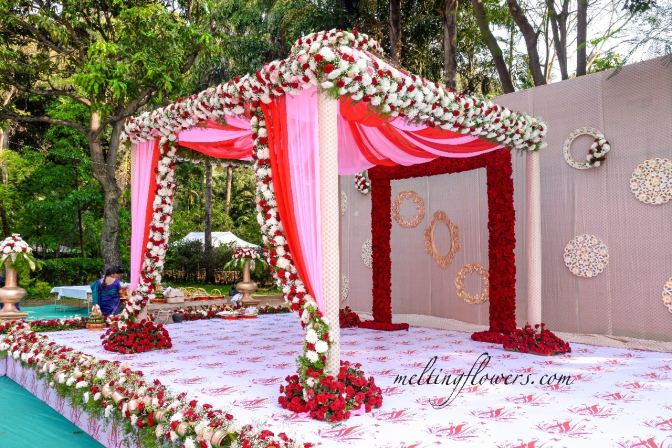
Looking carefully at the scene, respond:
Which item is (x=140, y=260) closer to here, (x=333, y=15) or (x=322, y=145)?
(x=322, y=145)

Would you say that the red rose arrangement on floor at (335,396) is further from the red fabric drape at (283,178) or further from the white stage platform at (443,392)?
the red fabric drape at (283,178)

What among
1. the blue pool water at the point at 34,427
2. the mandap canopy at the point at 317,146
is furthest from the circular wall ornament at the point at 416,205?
the blue pool water at the point at 34,427

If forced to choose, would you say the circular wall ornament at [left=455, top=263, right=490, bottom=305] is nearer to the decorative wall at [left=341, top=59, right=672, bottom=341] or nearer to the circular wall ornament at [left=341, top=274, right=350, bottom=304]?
the decorative wall at [left=341, top=59, right=672, bottom=341]

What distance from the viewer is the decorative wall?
23.8 ft

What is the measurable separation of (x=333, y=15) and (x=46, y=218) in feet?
37.9

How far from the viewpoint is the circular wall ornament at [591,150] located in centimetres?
765

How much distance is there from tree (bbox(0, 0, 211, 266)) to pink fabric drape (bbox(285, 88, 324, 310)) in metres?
8.78

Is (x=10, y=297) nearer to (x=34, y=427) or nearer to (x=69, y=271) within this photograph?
(x=34, y=427)

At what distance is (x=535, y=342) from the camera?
6945 mm

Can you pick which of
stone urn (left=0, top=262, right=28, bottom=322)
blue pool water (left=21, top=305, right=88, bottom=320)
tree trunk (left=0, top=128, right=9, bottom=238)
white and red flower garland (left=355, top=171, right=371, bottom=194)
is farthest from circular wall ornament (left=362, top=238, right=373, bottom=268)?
tree trunk (left=0, top=128, right=9, bottom=238)

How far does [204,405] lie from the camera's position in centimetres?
418

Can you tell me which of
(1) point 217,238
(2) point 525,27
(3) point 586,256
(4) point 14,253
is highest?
(2) point 525,27

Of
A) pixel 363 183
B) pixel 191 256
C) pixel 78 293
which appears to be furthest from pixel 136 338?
pixel 191 256

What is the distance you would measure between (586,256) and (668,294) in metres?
1.11
